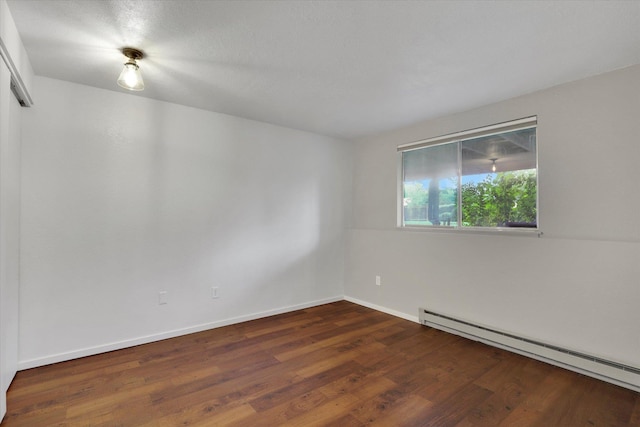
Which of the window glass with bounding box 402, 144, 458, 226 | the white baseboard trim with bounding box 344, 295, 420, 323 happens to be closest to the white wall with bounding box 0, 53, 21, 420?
the white baseboard trim with bounding box 344, 295, 420, 323

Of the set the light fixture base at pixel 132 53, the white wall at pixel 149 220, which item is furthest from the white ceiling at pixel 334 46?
the white wall at pixel 149 220

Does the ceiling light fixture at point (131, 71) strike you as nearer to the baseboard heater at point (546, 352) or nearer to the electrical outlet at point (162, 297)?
the electrical outlet at point (162, 297)

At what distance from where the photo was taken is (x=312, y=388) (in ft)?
7.14

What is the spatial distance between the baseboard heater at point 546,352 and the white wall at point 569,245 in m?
0.06

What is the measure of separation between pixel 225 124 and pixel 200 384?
259 cm

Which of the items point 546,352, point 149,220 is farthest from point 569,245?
point 149,220

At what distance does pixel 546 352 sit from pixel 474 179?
1.71m

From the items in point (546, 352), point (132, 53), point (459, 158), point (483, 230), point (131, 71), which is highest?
point (132, 53)

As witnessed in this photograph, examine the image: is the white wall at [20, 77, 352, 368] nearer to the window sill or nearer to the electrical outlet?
the electrical outlet

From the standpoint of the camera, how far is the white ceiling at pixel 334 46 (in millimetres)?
1678

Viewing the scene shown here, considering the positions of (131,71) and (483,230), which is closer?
(131,71)

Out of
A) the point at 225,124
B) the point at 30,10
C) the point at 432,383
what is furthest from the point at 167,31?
the point at 432,383

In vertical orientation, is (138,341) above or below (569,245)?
below

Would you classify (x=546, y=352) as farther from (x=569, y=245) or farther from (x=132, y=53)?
(x=132, y=53)
